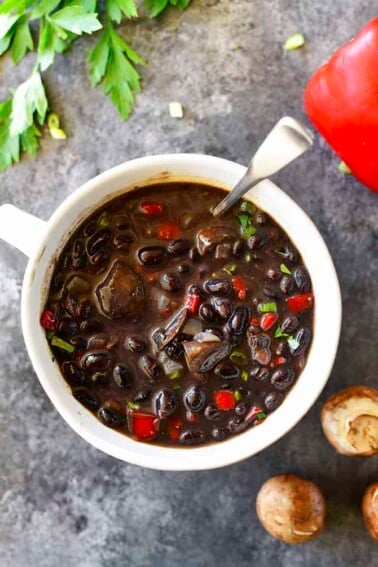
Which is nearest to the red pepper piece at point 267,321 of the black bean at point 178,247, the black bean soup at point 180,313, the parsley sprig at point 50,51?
the black bean soup at point 180,313

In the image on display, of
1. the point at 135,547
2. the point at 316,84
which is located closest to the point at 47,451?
the point at 135,547

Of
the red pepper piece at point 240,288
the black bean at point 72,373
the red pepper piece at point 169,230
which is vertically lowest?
the black bean at point 72,373

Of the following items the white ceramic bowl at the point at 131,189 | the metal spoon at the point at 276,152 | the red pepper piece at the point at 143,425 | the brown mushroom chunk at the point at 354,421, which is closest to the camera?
the metal spoon at the point at 276,152

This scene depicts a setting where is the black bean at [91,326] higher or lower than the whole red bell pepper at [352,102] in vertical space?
→ lower

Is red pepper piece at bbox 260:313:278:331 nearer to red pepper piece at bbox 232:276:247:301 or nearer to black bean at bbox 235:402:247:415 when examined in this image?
red pepper piece at bbox 232:276:247:301

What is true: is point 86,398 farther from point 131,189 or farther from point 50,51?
point 50,51

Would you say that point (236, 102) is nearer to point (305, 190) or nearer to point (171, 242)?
point (305, 190)

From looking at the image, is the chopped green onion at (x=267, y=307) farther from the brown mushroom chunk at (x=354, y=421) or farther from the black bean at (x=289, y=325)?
the brown mushroom chunk at (x=354, y=421)
